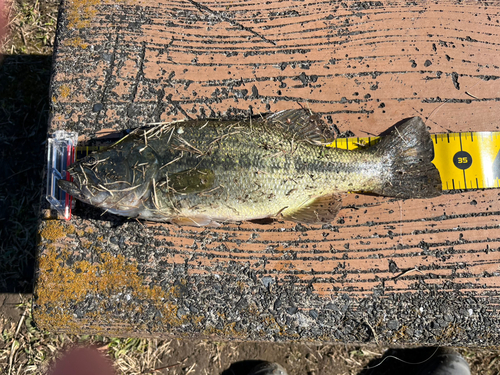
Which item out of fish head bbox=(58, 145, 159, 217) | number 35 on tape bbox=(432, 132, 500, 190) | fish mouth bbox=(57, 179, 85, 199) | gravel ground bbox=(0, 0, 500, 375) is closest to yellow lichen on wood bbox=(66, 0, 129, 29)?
gravel ground bbox=(0, 0, 500, 375)

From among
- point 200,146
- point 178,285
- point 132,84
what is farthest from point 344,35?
point 178,285

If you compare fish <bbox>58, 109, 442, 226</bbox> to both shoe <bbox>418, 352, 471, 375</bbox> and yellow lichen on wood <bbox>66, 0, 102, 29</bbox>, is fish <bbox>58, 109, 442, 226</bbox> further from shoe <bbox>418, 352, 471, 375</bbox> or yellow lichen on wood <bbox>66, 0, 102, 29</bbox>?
shoe <bbox>418, 352, 471, 375</bbox>

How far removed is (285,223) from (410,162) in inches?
54.9

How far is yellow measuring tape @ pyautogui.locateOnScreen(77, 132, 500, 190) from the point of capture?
10.7 ft

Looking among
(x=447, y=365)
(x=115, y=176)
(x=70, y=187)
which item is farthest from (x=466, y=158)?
(x=70, y=187)

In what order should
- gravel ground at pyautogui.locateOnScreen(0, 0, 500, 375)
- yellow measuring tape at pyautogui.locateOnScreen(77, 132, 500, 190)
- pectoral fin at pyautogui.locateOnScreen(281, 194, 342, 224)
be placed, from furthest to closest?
gravel ground at pyautogui.locateOnScreen(0, 0, 500, 375) → yellow measuring tape at pyautogui.locateOnScreen(77, 132, 500, 190) → pectoral fin at pyautogui.locateOnScreen(281, 194, 342, 224)

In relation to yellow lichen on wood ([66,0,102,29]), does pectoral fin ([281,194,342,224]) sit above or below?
below

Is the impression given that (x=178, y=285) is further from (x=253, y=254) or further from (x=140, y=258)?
(x=253, y=254)

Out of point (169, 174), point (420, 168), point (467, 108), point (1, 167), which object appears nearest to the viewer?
point (169, 174)

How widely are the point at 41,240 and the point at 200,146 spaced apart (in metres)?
1.96

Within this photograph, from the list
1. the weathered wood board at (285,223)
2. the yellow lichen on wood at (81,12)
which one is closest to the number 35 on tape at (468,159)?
the weathered wood board at (285,223)

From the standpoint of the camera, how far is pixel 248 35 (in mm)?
3543

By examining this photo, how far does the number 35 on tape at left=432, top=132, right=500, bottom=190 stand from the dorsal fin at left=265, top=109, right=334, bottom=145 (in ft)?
3.84

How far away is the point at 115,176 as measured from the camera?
2.94 m
